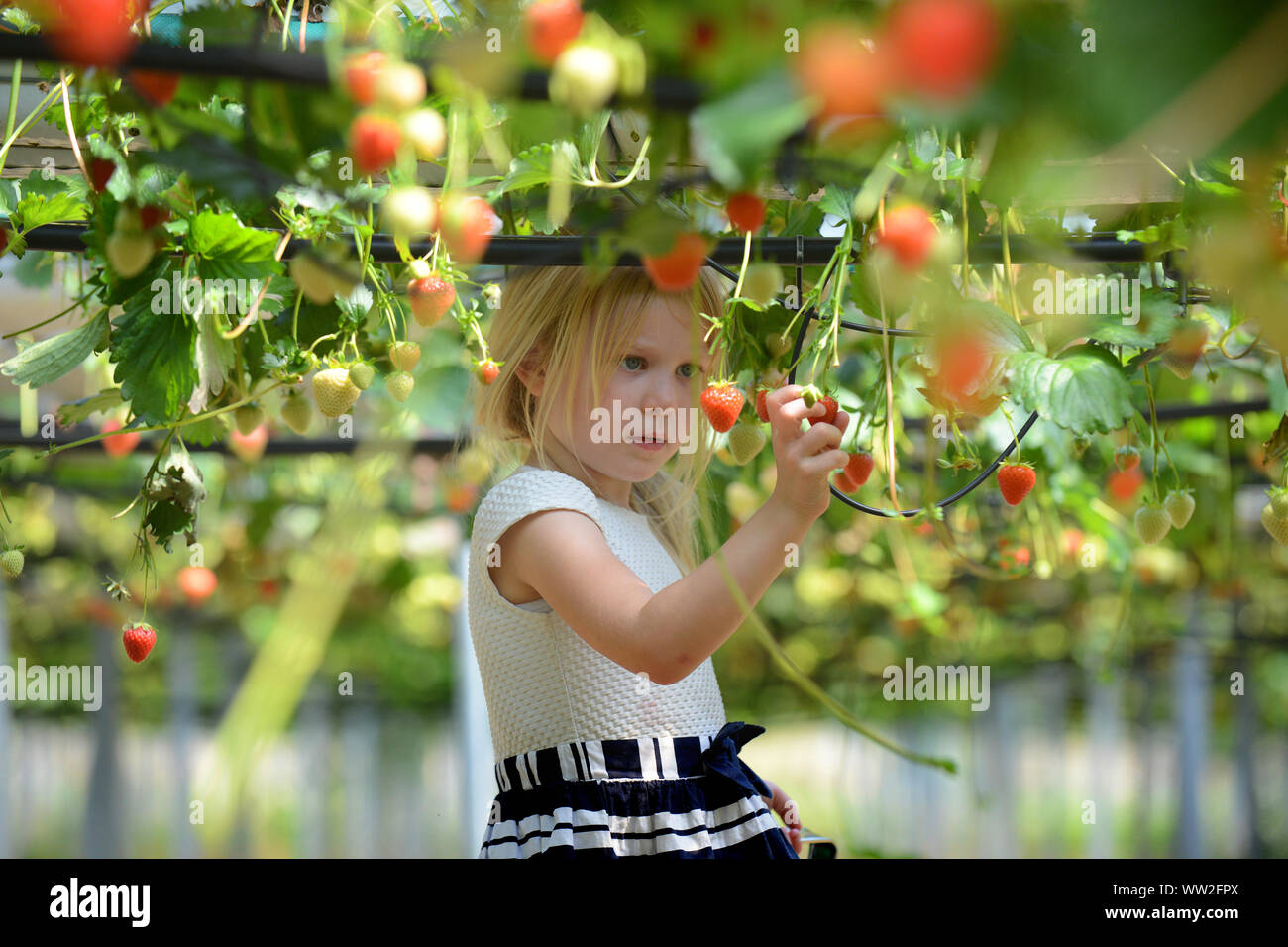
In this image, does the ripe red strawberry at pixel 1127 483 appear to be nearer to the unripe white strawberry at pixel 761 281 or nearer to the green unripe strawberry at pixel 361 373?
the unripe white strawberry at pixel 761 281

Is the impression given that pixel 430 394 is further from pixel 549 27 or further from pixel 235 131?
pixel 549 27

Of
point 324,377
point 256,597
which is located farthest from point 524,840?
point 256,597

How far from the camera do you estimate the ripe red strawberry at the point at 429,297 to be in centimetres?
76

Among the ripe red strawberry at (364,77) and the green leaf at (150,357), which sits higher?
the green leaf at (150,357)

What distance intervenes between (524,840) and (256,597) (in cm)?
269

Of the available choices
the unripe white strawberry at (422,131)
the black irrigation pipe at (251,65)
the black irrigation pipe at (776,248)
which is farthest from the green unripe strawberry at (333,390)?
the black irrigation pipe at (251,65)

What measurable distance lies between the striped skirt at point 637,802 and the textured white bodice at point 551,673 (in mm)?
16

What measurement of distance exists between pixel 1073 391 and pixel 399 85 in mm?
495

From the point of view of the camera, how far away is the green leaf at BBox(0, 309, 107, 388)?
38.6 inches

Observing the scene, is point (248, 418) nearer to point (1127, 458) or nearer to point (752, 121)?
point (1127, 458)

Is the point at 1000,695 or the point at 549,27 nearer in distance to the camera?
the point at 549,27

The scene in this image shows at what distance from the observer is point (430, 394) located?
1.46 metres

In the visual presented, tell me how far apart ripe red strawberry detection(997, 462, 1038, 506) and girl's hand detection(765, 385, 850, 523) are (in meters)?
0.23

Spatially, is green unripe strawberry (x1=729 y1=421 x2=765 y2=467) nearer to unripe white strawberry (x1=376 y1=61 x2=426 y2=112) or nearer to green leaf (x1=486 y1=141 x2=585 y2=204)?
green leaf (x1=486 y1=141 x2=585 y2=204)
